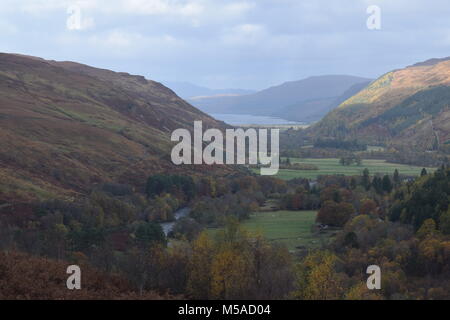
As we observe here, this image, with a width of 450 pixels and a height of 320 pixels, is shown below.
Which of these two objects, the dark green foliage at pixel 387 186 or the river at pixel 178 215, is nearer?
the river at pixel 178 215

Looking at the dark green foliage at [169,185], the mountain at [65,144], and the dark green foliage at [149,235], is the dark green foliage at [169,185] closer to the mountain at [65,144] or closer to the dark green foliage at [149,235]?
the mountain at [65,144]

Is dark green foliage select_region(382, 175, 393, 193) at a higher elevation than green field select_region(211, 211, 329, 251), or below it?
higher

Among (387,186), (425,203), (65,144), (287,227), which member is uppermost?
(65,144)

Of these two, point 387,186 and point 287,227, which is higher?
point 387,186

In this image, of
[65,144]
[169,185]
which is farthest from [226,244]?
[65,144]

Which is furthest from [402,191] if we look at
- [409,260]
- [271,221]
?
[409,260]

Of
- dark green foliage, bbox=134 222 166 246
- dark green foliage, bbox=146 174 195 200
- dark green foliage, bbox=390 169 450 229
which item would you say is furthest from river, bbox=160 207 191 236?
dark green foliage, bbox=390 169 450 229

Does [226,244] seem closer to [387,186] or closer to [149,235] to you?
[149,235]

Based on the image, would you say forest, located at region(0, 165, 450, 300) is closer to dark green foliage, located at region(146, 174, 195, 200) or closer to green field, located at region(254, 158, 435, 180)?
dark green foliage, located at region(146, 174, 195, 200)

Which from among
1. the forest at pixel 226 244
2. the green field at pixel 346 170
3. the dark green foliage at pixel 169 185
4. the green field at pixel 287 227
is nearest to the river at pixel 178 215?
the forest at pixel 226 244
